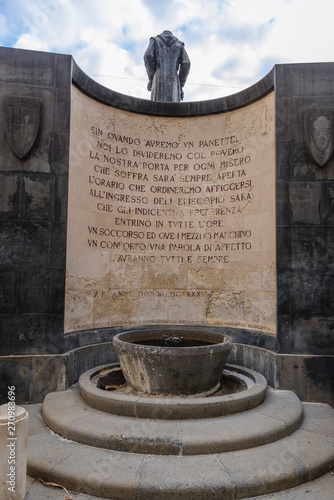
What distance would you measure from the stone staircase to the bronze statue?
280 inches

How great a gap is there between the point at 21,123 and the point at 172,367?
4.41 metres

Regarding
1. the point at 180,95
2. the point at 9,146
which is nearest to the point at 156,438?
the point at 9,146

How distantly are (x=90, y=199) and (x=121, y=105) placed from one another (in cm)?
218

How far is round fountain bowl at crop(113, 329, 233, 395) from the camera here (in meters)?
4.48

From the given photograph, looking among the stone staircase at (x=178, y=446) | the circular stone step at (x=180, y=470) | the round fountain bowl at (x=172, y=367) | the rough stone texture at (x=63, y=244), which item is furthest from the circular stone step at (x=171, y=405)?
the rough stone texture at (x=63, y=244)

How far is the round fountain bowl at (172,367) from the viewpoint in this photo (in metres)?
4.48

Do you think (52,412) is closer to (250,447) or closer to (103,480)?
(103,480)

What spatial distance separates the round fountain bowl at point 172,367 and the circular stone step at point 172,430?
58cm

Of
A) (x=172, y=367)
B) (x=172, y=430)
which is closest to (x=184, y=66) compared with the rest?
(x=172, y=367)

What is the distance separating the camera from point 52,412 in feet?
14.3

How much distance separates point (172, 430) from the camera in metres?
3.79

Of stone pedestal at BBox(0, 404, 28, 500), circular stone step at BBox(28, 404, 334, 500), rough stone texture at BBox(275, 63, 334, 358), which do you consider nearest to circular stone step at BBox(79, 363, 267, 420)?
circular stone step at BBox(28, 404, 334, 500)

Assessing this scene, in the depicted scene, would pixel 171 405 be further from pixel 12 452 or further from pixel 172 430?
pixel 12 452

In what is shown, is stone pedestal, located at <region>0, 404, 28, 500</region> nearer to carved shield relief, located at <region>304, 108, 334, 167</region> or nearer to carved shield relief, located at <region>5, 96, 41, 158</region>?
carved shield relief, located at <region>5, 96, 41, 158</region>
